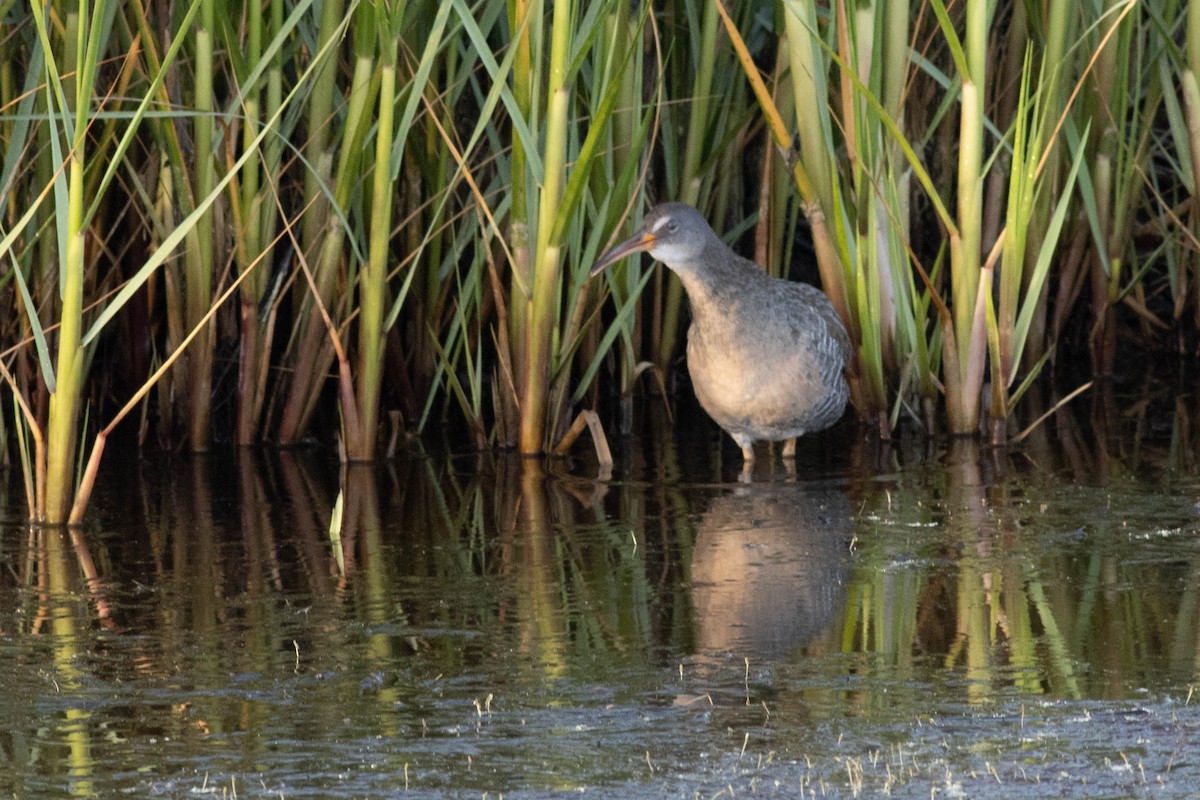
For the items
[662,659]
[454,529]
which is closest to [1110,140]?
[454,529]

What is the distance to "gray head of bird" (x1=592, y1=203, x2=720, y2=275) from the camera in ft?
18.9

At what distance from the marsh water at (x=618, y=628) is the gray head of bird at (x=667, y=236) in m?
0.71

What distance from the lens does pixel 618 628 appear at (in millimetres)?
3918

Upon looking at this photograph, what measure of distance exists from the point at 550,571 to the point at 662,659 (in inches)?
35.1

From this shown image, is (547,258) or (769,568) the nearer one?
(769,568)

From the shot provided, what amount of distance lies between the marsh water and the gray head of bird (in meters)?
0.71

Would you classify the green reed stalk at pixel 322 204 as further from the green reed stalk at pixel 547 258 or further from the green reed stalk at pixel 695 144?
the green reed stalk at pixel 695 144

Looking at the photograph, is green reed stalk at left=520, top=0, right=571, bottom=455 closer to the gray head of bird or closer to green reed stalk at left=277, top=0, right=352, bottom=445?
the gray head of bird

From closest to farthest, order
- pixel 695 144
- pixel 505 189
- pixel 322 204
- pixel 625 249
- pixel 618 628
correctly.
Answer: pixel 618 628, pixel 625 249, pixel 322 204, pixel 505 189, pixel 695 144

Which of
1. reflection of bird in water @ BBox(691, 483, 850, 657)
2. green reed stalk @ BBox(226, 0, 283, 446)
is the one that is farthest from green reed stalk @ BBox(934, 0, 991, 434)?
green reed stalk @ BBox(226, 0, 283, 446)

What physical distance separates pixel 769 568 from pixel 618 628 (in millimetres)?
661

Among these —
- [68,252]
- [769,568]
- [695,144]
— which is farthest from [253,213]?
[769,568]

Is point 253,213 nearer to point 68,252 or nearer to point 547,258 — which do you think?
point 547,258

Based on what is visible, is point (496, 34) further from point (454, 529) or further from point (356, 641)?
point (356, 641)
